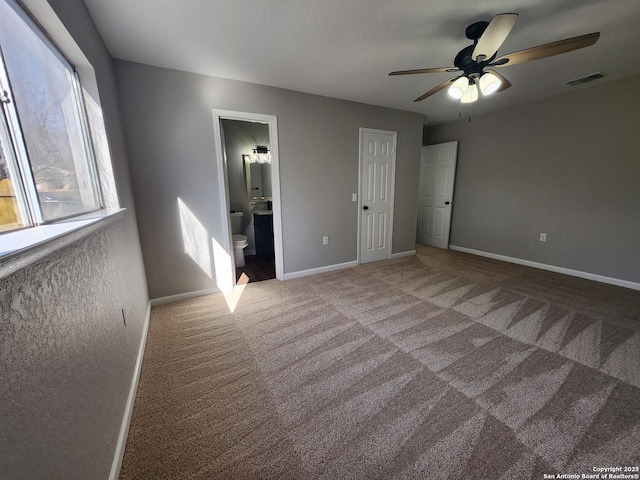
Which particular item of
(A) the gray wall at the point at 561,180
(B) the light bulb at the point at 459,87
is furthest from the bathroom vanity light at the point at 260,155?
(A) the gray wall at the point at 561,180

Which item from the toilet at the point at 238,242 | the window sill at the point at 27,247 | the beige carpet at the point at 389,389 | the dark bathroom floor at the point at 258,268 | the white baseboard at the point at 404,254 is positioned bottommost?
the dark bathroom floor at the point at 258,268

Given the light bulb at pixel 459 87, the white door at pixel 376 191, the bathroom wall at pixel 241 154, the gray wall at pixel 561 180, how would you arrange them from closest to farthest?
1. the light bulb at pixel 459 87
2. the gray wall at pixel 561 180
3. the white door at pixel 376 191
4. the bathroom wall at pixel 241 154

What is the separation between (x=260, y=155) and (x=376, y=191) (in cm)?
220

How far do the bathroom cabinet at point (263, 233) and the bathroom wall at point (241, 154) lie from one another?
15 cm

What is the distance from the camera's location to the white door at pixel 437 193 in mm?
4578

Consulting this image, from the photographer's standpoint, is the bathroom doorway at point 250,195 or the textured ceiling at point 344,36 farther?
the bathroom doorway at point 250,195

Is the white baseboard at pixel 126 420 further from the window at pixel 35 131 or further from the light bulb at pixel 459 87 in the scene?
the light bulb at pixel 459 87

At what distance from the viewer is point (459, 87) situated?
2045 mm

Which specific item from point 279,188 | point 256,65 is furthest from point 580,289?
point 256,65

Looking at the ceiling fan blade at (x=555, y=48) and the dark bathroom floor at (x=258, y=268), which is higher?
the ceiling fan blade at (x=555, y=48)

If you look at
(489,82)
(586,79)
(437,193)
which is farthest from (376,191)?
(586,79)

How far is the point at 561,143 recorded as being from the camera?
129 inches

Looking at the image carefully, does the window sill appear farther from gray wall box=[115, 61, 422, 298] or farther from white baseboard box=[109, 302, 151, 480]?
gray wall box=[115, 61, 422, 298]

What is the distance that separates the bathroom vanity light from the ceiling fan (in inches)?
118
